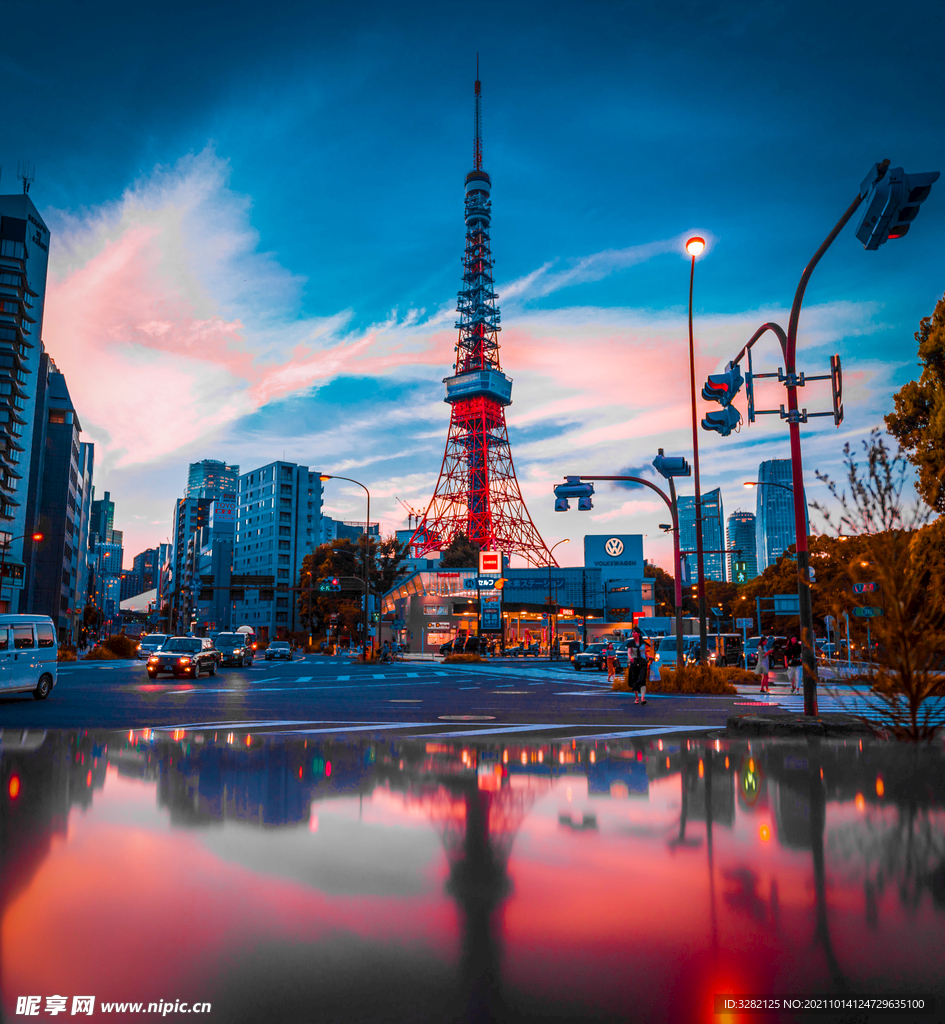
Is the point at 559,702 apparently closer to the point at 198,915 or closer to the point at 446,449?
the point at 198,915

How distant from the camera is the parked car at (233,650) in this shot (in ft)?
155

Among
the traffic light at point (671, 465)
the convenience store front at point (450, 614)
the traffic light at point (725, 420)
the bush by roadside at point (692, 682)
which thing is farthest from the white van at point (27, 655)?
the convenience store front at point (450, 614)

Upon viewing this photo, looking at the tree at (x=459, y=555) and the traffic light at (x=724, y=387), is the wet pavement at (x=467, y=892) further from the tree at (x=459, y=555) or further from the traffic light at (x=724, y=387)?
the tree at (x=459, y=555)

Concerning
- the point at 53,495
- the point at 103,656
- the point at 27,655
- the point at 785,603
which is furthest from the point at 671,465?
the point at 53,495

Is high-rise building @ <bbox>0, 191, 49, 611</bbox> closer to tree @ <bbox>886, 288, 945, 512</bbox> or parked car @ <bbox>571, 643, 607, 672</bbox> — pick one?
parked car @ <bbox>571, 643, 607, 672</bbox>

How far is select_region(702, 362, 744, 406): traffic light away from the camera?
45.8 ft

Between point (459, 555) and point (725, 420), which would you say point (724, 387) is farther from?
point (459, 555)

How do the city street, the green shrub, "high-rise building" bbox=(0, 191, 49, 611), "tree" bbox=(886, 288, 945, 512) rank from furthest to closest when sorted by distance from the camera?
"high-rise building" bbox=(0, 191, 49, 611) → the green shrub → "tree" bbox=(886, 288, 945, 512) → the city street

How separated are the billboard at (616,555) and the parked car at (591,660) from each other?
46.2 metres

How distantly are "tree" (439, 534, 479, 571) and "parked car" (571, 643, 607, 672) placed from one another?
56.2 metres

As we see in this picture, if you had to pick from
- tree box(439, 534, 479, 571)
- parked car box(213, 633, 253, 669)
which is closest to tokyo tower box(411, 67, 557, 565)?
tree box(439, 534, 479, 571)

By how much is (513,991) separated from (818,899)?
1935 mm

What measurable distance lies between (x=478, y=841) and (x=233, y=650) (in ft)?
148

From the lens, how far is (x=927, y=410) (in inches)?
1102
